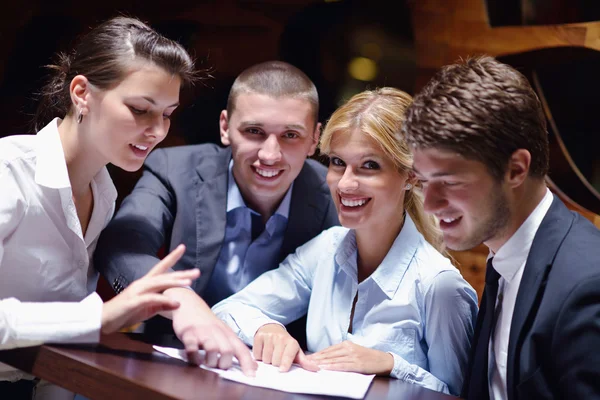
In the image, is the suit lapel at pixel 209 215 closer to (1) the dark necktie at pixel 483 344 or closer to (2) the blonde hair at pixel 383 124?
(2) the blonde hair at pixel 383 124

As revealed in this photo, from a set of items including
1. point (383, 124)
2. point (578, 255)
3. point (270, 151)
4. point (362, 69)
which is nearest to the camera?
point (578, 255)

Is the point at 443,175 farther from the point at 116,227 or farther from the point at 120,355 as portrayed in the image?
the point at 116,227

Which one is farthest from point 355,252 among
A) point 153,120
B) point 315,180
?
point 153,120

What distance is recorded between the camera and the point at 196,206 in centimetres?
237

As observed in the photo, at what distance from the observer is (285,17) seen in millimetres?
3229

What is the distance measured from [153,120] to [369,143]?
2.02 feet

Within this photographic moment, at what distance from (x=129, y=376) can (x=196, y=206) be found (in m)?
1.10

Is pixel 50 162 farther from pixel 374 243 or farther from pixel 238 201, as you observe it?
pixel 374 243

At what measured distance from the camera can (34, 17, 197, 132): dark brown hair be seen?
186cm

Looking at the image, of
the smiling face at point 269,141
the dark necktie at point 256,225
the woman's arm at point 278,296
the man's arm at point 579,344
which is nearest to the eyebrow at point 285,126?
the smiling face at point 269,141

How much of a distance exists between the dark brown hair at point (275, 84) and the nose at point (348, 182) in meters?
0.52

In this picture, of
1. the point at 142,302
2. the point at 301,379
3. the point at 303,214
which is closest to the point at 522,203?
the point at 301,379

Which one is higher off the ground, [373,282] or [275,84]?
[275,84]

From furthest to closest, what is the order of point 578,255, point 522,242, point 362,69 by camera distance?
point 362,69 → point 522,242 → point 578,255
